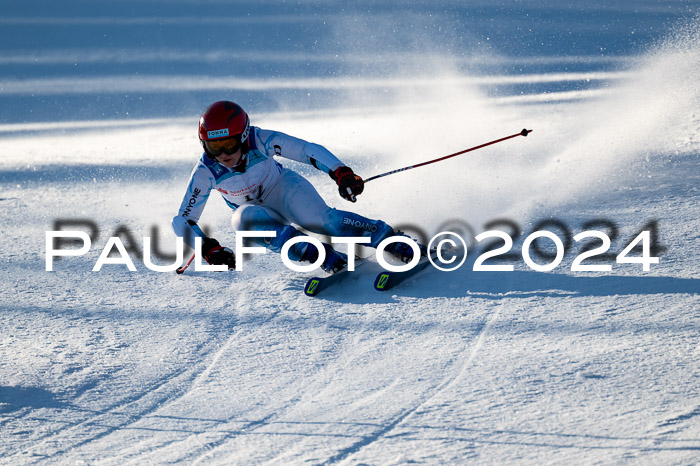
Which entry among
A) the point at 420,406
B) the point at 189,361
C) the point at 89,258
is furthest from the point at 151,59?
the point at 420,406

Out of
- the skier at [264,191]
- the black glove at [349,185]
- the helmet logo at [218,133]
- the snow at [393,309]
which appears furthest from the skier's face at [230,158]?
the snow at [393,309]

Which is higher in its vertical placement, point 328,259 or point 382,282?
point 328,259

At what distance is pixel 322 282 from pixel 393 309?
59 cm

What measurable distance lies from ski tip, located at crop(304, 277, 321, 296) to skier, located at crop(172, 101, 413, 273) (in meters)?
0.24

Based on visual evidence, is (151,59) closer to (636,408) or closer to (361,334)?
(361,334)

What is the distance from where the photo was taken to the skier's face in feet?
17.6

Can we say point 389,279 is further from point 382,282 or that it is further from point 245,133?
point 245,133

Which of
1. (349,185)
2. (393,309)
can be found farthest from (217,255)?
(393,309)

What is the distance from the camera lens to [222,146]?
530 centimetres

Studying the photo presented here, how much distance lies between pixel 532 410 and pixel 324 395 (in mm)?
995

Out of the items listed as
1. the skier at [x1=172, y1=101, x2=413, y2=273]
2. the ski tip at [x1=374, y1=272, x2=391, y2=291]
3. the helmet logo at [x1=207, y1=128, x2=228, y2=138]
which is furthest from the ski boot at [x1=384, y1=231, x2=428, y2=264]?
the helmet logo at [x1=207, y1=128, x2=228, y2=138]

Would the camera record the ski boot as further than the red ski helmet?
Yes

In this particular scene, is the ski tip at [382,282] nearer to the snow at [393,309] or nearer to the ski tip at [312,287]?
the snow at [393,309]

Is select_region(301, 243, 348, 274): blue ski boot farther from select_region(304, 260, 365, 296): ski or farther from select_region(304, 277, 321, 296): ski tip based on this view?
select_region(304, 277, 321, 296): ski tip
